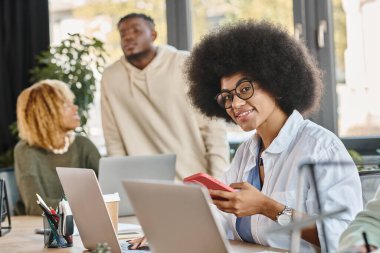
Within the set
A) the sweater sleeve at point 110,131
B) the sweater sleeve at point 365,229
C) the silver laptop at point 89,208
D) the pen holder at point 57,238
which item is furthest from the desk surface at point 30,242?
the sweater sleeve at point 110,131

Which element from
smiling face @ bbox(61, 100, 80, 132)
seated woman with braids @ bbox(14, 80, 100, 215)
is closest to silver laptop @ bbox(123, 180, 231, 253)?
seated woman with braids @ bbox(14, 80, 100, 215)

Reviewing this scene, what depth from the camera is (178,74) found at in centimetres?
450

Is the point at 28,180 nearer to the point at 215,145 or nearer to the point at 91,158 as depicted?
the point at 91,158

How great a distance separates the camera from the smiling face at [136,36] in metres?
4.42

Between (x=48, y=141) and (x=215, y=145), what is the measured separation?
909 mm

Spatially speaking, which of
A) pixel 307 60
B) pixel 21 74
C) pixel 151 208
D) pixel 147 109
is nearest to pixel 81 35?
pixel 21 74

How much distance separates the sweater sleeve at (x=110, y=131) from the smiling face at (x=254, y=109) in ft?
5.88

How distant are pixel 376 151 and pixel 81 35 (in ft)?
7.15

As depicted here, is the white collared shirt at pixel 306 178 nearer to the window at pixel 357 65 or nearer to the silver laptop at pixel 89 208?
the silver laptop at pixel 89 208

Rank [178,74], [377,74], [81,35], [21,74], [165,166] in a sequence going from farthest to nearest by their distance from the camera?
[21,74], [81,35], [377,74], [178,74], [165,166]

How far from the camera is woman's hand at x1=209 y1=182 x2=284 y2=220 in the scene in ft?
7.79

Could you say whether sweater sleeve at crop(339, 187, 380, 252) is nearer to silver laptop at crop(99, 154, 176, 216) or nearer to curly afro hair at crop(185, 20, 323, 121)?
curly afro hair at crop(185, 20, 323, 121)

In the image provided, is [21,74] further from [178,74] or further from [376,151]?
[376,151]

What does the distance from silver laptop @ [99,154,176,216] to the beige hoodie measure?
2.87 ft
